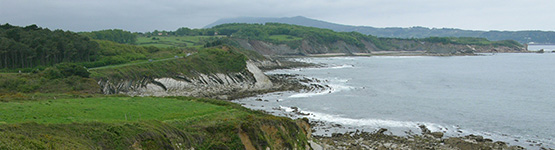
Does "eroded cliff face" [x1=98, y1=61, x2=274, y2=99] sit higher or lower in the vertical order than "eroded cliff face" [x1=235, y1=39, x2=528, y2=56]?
lower

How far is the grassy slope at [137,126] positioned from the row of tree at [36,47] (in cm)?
2986

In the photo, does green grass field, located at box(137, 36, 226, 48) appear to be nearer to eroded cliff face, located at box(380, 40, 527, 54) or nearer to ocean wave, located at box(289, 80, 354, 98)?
ocean wave, located at box(289, 80, 354, 98)

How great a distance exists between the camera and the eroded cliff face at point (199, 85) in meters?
47.8

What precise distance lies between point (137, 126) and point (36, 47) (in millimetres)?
42072

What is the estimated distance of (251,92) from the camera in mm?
56375

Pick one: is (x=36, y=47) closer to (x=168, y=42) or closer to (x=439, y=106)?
(x=439, y=106)

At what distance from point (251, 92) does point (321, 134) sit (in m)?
25.1

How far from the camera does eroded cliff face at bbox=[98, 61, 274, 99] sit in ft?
157

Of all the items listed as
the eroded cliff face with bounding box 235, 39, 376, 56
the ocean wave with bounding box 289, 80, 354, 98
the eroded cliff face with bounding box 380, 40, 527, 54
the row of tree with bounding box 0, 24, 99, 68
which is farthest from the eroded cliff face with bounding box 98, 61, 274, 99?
the eroded cliff face with bounding box 380, 40, 527, 54

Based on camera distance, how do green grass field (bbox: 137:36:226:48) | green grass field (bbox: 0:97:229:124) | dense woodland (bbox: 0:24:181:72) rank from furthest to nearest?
green grass field (bbox: 137:36:226:48) → dense woodland (bbox: 0:24:181:72) → green grass field (bbox: 0:97:229:124)

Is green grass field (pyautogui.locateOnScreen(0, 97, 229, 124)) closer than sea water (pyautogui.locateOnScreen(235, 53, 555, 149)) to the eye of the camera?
Yes

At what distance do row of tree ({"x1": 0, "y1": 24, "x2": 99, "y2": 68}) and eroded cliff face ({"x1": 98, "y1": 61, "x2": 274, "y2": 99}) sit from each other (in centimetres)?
1154

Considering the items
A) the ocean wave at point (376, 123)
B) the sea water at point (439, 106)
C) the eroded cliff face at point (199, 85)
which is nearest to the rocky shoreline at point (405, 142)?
the sea water at point (439, 106)

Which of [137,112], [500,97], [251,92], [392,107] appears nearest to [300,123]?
[137,112]
